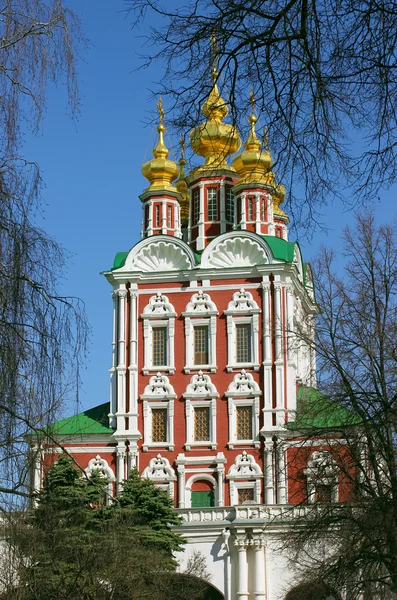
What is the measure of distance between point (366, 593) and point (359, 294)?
5.55 meters

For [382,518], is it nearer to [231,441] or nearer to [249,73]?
[249,73]

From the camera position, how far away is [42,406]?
25.8 feet

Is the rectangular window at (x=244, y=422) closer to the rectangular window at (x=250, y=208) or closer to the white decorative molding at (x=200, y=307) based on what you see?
the white decorative molding at (x=200, y=307)

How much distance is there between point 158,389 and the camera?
138 ft

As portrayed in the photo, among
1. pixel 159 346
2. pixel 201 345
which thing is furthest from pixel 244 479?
pixel 159 346

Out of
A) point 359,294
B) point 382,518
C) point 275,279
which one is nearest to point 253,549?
point 275,279

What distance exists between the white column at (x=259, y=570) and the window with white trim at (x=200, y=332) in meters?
9.32

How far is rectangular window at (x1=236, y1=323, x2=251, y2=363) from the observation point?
41.8m

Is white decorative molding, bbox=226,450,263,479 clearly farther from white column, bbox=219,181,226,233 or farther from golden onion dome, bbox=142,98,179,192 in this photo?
golden onion dome, bbox=142,98,179,192

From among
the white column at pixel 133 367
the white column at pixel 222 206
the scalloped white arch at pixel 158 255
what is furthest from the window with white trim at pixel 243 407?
the white column at pixel 222 206

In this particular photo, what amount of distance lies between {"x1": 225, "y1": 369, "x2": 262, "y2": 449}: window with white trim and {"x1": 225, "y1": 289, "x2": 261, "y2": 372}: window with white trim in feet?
1.83

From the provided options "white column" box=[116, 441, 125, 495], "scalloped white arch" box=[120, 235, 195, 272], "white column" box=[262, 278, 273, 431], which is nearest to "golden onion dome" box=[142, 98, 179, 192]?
"scalloped white arch" box=[120, 235, 195, 272]

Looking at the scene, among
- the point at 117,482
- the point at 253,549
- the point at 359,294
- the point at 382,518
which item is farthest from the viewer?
the point at 117,482

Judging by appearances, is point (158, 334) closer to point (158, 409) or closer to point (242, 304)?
point (158, 409)
